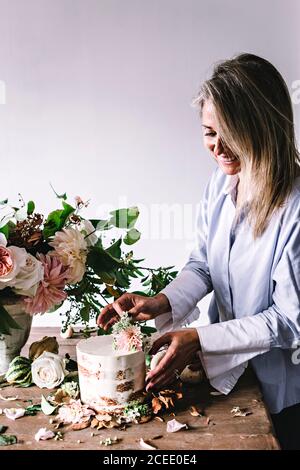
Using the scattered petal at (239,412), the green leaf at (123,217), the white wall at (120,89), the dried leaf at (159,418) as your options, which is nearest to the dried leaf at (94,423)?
the dried leaf at (159,418)

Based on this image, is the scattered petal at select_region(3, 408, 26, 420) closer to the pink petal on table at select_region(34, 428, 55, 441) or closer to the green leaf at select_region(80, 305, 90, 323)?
the pink petal on table at select_region(34, 428, 55, 441)

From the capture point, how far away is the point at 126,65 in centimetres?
294

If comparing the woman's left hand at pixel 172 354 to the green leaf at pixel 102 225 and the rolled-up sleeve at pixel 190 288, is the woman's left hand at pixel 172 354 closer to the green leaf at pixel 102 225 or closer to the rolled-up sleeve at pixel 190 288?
the rolled-up sleeve at pixel 190 288

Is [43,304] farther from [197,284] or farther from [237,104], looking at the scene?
[237,104]

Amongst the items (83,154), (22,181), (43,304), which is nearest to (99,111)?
(83,154)

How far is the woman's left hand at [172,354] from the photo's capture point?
1145 mm

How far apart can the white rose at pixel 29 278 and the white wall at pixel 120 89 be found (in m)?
1.86

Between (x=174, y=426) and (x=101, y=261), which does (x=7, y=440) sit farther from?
(x=101, y=261)

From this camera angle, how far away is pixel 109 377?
1090mm

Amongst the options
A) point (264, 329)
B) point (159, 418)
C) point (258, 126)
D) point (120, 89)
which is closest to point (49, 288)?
point (159, 418)

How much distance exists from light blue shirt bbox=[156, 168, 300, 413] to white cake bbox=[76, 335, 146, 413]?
0.19 m

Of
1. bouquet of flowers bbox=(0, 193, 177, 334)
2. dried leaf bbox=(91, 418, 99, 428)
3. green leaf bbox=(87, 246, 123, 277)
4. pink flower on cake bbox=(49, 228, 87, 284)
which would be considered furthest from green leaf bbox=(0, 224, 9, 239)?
dried leaf bbox=(91, 418, 99, 428)
